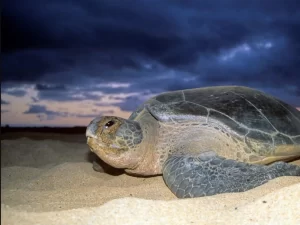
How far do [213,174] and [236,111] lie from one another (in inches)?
34.0

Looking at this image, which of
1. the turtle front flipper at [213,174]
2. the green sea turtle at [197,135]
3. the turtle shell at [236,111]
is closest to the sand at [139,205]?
the turtle front flipper at [213,174]

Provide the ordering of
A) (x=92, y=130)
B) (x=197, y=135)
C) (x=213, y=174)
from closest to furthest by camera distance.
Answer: (x=213, y=174)
(x=92, y=130)
(x=197, y=135)

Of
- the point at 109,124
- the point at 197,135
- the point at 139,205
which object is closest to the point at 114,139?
the point at 109,124

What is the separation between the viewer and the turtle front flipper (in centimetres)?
209

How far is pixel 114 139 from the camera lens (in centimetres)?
265

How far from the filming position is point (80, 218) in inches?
60.1

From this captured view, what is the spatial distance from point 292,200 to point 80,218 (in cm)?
103

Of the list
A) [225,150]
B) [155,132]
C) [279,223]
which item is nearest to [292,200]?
[279,223]

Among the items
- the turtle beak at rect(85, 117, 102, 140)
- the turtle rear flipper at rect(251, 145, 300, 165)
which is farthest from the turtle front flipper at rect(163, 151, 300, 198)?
the turtle beak at rect(85, 117, 102, 140)

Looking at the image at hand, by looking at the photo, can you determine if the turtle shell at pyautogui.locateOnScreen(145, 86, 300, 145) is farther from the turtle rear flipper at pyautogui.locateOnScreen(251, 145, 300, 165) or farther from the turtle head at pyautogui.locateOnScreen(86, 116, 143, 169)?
the turtle head at pyautogui.locateOnScreen(86, 116, 143, 169)

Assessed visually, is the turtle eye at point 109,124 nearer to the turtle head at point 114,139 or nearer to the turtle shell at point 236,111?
the turtle head at point 114,139

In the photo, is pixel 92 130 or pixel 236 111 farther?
pixel 236 111

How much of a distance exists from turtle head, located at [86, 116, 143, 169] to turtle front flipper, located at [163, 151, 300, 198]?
Result: 362 mm

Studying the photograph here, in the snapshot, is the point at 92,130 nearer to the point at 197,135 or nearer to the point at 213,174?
the point at 197,135
